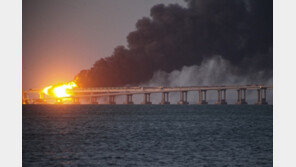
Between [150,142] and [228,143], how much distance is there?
2863 millimetres

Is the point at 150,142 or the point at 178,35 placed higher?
the point at 178,35

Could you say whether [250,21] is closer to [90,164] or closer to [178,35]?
[178,35]

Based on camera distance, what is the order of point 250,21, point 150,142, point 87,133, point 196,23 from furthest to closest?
point 196,23 → point 250,21 → point 87,133 → point 150,142

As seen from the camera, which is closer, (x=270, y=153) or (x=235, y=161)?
(x=235, y=161)

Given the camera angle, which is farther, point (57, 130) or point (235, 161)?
point (57, 130)

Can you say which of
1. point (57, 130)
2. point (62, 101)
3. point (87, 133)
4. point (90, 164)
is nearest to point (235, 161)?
point (90, 164)

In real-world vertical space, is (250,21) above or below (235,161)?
above

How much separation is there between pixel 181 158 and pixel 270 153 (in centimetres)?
318

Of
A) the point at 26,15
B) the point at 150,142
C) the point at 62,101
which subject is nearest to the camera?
the point at 150,142

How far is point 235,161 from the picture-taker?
19.4m

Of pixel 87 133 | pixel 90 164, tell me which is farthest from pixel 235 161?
pixel 87 133

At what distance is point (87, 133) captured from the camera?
28.4 meters

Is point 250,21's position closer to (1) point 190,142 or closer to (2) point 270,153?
(1) point 190,142
